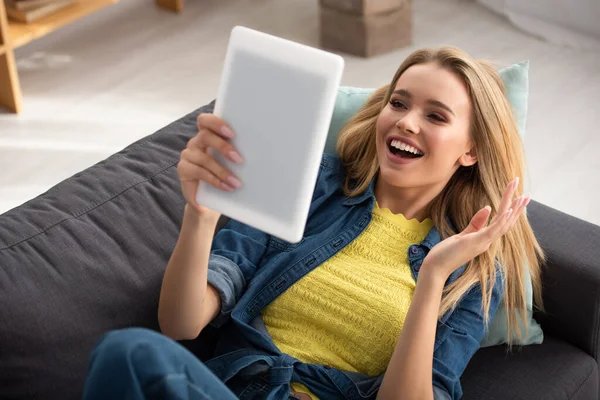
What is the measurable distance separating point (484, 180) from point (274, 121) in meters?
0.55

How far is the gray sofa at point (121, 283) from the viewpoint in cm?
161

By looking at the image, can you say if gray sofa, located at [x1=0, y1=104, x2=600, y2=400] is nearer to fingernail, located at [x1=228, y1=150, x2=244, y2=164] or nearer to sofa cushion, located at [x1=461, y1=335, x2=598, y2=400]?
sofa cushion, located at [x1=461, y1=335, x2=598, y2=400]

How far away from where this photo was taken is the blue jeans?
1306 mm

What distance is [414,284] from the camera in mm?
1714

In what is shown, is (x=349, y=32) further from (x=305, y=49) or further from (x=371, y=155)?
(x=305, y=49)

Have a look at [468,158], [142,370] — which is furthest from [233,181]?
[468,158]

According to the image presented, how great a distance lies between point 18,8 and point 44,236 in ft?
5.91

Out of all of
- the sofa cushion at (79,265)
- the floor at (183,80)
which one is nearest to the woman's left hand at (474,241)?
the sofa cushion at (79,265)

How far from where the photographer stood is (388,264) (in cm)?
174

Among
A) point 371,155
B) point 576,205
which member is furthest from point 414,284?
point 576,205

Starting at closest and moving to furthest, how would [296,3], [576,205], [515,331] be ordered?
[515,331], [576,205], [296,3]

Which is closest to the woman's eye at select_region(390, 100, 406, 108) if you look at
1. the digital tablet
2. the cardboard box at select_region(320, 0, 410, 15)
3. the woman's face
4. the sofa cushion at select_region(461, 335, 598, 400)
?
the woman's face

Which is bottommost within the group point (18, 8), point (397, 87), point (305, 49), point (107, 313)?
point (18, 8)

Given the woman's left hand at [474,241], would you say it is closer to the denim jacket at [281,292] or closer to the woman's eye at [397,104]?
the denim jacket at [281,292]
